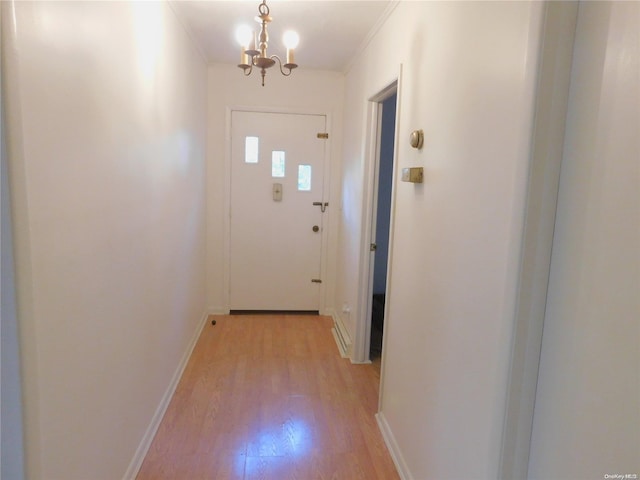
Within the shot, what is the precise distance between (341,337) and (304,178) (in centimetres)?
156

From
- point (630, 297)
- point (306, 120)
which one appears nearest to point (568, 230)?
point (630, 297)

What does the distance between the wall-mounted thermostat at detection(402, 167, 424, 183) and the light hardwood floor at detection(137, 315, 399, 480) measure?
1375 mm

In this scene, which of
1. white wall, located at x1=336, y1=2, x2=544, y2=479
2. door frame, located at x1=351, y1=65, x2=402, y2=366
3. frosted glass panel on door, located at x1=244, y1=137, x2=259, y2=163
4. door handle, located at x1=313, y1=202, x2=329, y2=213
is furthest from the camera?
door handle, located at x1=313, y1=202, x2=329, y2=213

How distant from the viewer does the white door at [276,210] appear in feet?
13.1

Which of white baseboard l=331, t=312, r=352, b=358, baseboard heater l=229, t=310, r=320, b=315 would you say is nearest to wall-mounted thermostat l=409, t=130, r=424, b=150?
white baseboard l=331, t=312, r=352, b=358

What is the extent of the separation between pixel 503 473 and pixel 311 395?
1.64 meters

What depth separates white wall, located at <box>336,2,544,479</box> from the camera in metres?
1.14

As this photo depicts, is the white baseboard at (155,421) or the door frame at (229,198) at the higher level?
the door frame at (229,198)

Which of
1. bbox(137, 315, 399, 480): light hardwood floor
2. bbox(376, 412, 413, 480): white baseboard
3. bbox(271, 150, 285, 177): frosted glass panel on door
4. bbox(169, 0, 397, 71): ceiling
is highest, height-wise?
bbox(169, 0, 397, 71): ceiling

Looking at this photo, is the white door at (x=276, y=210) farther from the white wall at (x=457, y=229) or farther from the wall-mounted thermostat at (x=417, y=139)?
the wall-mounted thermostat at (x=417, y=139)

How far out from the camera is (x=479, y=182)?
133 cm

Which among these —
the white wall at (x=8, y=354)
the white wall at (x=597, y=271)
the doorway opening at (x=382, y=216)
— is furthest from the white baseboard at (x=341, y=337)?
the white wall at (x=8, y=354)

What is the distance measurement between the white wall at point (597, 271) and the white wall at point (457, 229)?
0.10 meters

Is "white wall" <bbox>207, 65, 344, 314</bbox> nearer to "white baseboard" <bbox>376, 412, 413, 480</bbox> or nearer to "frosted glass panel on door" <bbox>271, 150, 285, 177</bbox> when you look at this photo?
"frosted glass panel on door" <bbox>271, 150, 285, 177</bbox>
